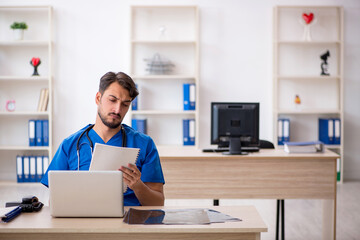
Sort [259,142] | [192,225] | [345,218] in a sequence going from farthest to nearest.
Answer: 1. [345,218]
2. [259,142]
3. [192,225]

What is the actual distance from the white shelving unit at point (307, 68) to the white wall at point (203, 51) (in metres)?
0.12

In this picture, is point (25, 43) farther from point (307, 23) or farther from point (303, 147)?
point (303, 147)

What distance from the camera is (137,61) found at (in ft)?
20.6

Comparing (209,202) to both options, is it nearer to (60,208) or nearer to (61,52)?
(61,52)

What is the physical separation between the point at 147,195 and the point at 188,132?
3.77 metres

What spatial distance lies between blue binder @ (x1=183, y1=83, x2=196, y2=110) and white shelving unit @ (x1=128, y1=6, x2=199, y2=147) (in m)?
0.15

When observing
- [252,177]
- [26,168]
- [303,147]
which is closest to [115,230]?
[252,177]

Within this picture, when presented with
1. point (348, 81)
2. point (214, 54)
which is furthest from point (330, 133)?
point (214, 54)

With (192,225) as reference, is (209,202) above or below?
below

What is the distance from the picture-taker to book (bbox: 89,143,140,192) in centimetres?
206

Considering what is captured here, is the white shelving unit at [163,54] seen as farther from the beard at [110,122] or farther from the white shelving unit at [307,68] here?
the beard at [110,122]

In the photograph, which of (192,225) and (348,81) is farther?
(348,81)

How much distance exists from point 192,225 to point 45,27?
15.8 feet

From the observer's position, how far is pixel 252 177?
3916 millimetres
